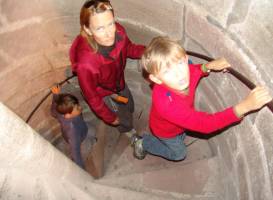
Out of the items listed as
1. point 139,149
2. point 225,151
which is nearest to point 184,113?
point 225,151

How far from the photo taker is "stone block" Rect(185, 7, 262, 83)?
2.49m

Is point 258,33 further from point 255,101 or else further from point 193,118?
point 193,118

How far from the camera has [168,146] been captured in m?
3.21

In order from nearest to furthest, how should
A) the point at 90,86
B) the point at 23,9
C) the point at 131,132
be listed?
the point at 90,86, the point at 23,9, the point at 131,132

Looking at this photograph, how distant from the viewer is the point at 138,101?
456 centimetres

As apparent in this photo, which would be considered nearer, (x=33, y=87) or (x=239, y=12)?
(x=239, y=12)

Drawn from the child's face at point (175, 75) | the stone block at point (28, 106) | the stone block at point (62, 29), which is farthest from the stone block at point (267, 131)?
the stone block at point (28, 106)

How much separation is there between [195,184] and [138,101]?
1312 mm

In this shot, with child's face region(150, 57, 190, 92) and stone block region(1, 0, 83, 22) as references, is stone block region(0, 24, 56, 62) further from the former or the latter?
child's face region(150, 57, 190, 92)

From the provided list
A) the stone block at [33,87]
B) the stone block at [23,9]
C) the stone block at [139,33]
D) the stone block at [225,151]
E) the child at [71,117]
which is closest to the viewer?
the stone block at [23,9]

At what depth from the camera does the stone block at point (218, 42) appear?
2494 millimetres

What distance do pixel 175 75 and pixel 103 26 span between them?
2.40 feet

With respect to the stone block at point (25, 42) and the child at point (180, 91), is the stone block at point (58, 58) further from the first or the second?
the child at point (180, 91)

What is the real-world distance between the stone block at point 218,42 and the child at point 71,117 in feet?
4.64
